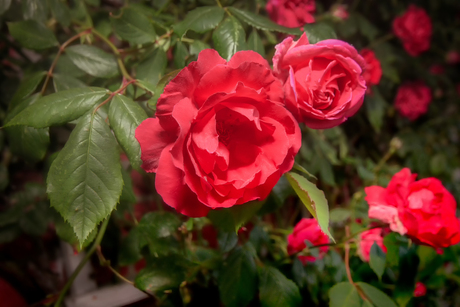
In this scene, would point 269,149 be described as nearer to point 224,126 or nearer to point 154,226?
point 224,126

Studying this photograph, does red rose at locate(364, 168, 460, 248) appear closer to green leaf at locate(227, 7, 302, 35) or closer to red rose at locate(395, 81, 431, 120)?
green leaf at locate(227, 7, 302, 35)

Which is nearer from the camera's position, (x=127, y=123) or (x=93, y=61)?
(x=127, y=123)

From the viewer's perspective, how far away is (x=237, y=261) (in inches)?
19.5

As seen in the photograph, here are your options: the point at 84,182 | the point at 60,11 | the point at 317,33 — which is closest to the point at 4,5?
the point at 60,11

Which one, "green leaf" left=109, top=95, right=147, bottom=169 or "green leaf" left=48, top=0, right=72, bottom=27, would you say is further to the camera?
"green leaf" left=48, top=0, right=72, bottom=27

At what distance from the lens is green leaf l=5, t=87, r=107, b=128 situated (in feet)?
1.13

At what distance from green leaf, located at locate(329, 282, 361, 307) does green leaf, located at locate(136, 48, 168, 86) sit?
417 mm

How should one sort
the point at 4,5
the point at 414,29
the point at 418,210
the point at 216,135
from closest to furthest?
the point at 216,135
the point at 418,210
the point at 4,5
the point at 414,29

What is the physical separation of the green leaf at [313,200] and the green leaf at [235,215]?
0.06 metres

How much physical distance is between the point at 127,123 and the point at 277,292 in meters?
0.34

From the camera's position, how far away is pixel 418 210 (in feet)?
1.35

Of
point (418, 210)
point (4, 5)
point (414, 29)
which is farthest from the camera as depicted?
point (414, 29)

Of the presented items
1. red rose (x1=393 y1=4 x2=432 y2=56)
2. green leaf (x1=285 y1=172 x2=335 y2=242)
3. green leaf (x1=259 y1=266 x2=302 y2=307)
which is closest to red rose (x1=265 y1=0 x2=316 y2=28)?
green leaf (x1=285 y1=172 x2=335 y2=242)

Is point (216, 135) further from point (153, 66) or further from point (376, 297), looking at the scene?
point (376, 297)
